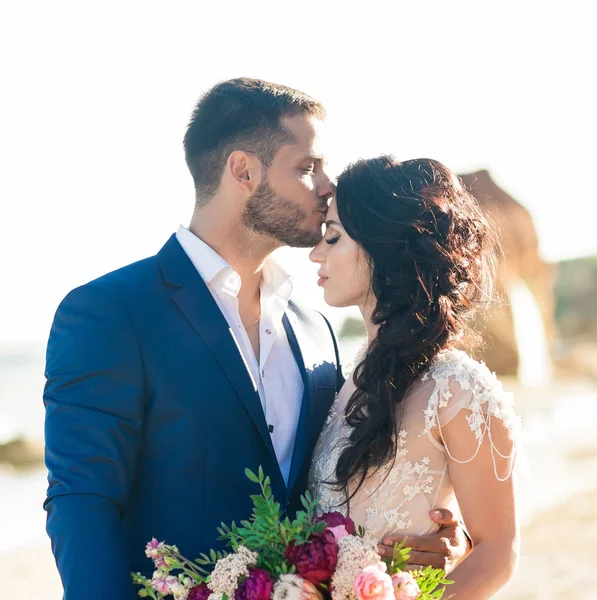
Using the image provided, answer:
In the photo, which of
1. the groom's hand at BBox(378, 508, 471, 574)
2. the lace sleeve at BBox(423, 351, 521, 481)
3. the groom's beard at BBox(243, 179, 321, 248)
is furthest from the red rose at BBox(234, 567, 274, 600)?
the groom's beard at BBox(243, 179, 321, 248)

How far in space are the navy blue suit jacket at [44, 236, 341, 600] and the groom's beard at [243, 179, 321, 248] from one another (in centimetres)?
49

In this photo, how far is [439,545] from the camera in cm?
327

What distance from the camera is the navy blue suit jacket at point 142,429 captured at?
10.2ft

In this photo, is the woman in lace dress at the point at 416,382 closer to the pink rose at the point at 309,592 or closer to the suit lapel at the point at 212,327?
the suit lapel at the point at 212,327

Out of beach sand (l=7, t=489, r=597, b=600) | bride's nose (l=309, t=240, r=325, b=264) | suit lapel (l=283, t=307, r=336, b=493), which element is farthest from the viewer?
beach sand (l=7, t=489, r=597, b=600)

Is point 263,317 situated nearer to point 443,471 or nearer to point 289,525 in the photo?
point 443,471

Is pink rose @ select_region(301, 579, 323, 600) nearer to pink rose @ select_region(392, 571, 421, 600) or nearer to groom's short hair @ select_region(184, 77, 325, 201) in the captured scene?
pink rose @ select_region(392, 571, 421, 600)

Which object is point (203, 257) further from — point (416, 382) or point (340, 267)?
point (416, 382)

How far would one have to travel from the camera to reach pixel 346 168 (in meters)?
3.84

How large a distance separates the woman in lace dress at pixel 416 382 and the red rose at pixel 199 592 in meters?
0.99

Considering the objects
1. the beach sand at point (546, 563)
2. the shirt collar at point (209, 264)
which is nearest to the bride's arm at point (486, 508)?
the shirt collar at point (209, 264)

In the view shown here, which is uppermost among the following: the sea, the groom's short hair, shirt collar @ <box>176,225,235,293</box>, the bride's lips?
the groom's short hair

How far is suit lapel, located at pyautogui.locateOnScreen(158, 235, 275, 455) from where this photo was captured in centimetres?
344

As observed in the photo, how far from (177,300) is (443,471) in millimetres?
1208
